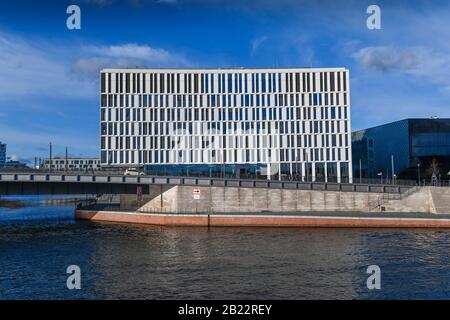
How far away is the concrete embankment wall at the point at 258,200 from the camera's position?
75312 millimetres

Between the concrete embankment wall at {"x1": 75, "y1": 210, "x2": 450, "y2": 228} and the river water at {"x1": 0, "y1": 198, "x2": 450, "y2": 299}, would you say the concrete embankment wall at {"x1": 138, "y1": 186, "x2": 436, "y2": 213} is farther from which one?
the river water at {"x1": 0, "y1": 198, "x2": 450, "y2": 299}

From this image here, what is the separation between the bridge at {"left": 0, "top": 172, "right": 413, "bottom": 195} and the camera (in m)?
73.0

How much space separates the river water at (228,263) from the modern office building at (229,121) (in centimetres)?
4535

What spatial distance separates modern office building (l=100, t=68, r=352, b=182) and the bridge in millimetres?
26337

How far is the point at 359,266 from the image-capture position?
35.9 m

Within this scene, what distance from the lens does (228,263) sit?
3778 cm

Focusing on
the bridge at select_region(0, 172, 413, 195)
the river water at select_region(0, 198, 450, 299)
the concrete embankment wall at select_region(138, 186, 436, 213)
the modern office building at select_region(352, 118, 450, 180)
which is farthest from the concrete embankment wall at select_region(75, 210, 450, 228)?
the modern office building at select_region(352, 118, 450, 180)

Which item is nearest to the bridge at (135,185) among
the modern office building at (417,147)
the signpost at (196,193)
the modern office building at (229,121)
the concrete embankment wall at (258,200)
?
the concrete embankment wall at (258,200)

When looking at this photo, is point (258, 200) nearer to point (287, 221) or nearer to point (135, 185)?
point (287, 221)

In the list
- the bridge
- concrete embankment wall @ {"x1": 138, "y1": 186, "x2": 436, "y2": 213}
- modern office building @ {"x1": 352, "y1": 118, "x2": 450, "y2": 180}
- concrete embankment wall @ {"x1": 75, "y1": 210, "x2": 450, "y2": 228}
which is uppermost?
modern office building @ {"x1": 352, "y1": 118, "x2": 450, "y2": 180}

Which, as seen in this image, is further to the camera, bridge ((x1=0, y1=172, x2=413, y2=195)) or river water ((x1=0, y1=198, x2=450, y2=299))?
bridge ((x1=0, y1=172, x2=413, y2=195))

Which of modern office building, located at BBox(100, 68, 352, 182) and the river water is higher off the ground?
modern office building, located at BBox(100, 68, 352, 182)
